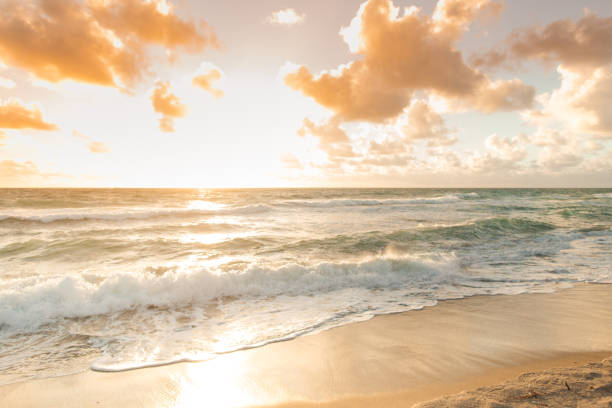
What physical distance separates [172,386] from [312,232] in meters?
10.6

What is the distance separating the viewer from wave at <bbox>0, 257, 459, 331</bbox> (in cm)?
510

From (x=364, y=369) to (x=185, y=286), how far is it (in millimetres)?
4176

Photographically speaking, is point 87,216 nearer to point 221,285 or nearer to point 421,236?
point 221,285

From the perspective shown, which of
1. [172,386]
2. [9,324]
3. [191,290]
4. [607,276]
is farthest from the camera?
[607,276]

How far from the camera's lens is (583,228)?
14172mm

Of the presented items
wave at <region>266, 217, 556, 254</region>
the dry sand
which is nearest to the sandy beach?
the dry sand

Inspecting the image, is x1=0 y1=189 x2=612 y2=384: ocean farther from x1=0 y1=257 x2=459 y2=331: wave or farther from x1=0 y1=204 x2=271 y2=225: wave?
x1=0 y1=204 x2=271 y2=225: wave

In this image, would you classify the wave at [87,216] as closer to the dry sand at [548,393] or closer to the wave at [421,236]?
the wave at [421,236]

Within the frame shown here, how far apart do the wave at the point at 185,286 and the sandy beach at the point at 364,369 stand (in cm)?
216

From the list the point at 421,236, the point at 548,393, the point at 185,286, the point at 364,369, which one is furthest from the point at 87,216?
the point at 548,393

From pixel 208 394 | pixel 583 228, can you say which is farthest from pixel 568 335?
pixel 583 228

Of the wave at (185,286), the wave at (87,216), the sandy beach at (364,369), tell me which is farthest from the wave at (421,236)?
the wave at (87,216)

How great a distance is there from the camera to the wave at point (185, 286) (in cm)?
510

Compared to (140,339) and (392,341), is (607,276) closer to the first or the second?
(392,341)
